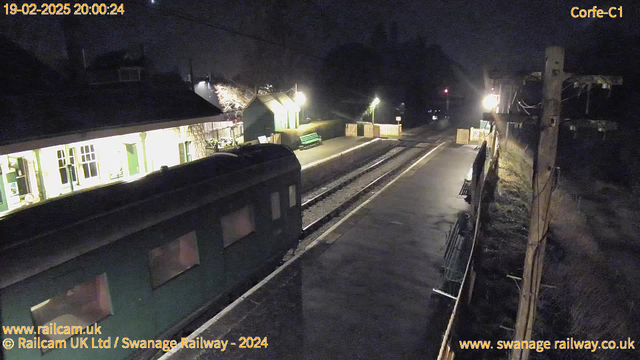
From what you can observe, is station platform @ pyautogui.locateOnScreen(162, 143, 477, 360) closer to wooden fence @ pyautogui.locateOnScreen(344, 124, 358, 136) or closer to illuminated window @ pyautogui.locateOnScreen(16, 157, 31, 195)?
illuminated window @ pyautogui.locateOnScreen(16, 157, 31, 195)

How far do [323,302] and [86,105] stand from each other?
11942 millimetres

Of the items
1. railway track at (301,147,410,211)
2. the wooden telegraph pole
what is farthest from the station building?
the wooden telegraph pole

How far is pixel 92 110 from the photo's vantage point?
47.6 feet

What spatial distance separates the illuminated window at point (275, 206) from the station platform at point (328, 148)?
1140 centimetres

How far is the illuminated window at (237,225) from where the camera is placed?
28.3ft

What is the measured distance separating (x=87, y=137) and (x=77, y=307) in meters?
8.91

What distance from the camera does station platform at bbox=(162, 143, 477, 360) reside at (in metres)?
7.37

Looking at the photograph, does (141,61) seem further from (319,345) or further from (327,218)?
(319,345)

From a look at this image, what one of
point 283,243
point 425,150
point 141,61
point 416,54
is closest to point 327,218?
point 283,243

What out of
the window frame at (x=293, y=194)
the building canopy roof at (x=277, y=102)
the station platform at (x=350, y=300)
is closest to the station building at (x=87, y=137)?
the window frame at (x=293, y=194)

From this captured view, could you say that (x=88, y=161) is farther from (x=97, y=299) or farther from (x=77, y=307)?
(x=77, y=307)

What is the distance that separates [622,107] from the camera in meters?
23.9

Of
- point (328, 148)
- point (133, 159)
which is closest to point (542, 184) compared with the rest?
point (133, 159)

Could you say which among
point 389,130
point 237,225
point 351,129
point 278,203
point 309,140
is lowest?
point 237,225
